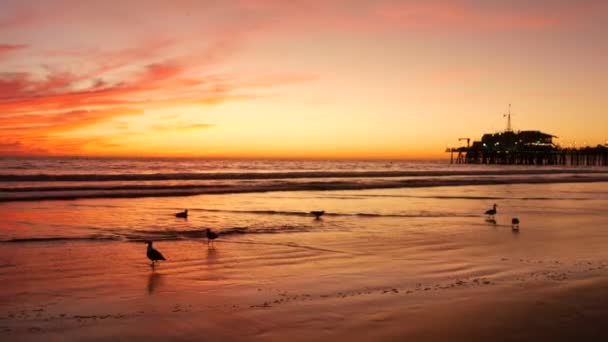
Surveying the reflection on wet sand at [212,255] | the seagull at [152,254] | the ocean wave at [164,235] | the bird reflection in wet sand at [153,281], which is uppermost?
the seagull at [152,254]

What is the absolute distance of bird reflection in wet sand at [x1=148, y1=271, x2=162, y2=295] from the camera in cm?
895

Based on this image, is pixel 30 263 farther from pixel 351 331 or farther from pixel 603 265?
pixel 603 265

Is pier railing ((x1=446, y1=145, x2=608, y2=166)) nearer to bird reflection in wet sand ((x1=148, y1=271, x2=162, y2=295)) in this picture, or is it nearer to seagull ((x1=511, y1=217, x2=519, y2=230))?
seagull ((x1=511, y1=217, x2=519, y2=230))

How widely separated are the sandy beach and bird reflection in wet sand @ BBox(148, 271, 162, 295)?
5 centimetres

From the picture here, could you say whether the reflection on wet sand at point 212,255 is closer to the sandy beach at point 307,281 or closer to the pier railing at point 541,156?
the sandy beach at point 307,281

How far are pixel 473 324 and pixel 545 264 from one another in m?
4.83

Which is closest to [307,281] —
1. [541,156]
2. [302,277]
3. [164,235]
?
[302,277]

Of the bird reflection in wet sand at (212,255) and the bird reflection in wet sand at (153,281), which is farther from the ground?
the bird reflection in wet sand at (153,281)

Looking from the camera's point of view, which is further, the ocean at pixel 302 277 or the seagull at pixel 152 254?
the seagull at pixel 152 254

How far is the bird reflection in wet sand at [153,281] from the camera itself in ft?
29.4

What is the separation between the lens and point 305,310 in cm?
760

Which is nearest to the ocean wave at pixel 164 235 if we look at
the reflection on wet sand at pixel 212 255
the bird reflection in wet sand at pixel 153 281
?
the reflection on wet sand at pixel 212 255

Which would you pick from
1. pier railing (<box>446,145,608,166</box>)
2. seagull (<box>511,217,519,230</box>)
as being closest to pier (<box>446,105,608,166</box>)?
pier railing (<box>446,145,608,166</box>)

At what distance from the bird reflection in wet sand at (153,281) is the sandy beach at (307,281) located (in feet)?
0.16
